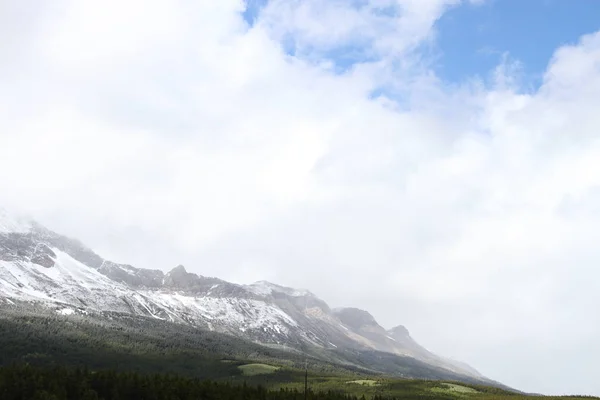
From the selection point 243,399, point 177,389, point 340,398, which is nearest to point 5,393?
point 177,389

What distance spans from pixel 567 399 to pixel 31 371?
193952 millimetres

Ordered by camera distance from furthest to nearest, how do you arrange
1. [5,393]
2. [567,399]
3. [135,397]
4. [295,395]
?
[567,399], [295,395], [135,397], [5,393]

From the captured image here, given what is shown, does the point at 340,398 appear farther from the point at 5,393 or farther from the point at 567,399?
the point at 567,399

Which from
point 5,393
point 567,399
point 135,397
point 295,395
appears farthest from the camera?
point 567,399

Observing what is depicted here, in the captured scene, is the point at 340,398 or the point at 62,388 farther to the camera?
the point at 340,398

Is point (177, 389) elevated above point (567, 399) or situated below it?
below

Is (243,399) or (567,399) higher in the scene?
(567,399)

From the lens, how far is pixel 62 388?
122 metres

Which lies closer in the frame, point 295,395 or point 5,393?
point 5,393

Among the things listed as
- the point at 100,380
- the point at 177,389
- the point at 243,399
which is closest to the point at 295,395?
the point at 243,399

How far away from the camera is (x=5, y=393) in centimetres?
11862

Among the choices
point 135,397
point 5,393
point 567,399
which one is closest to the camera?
point 5,393

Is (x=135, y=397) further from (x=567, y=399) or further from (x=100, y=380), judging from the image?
(x=567, y=399)

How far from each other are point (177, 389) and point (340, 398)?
161ft
